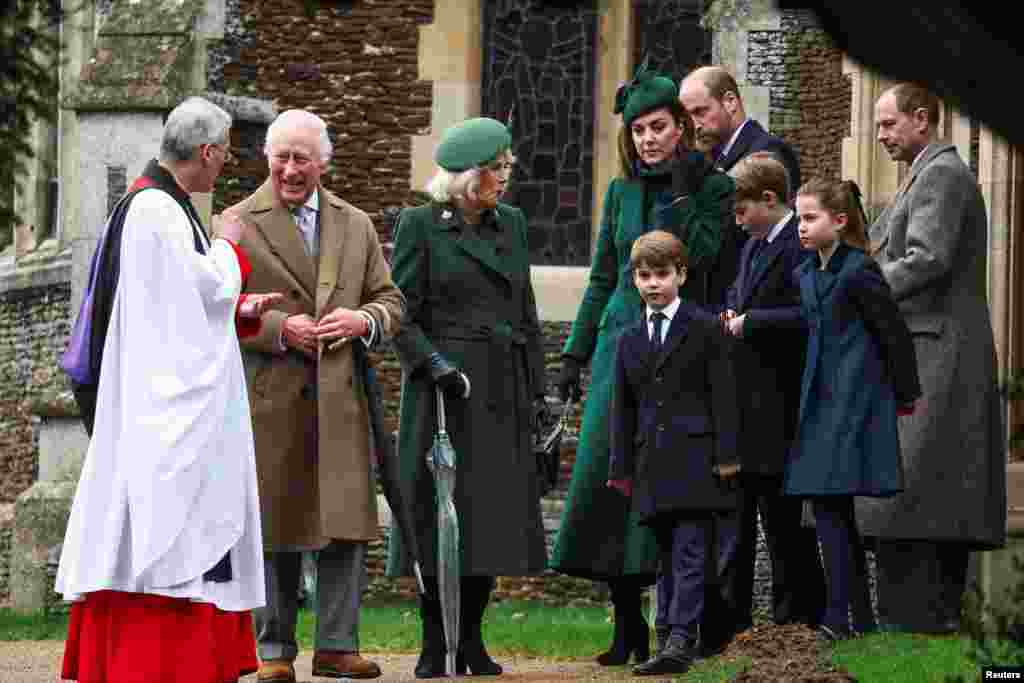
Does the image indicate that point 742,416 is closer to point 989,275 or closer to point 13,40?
point 989,275

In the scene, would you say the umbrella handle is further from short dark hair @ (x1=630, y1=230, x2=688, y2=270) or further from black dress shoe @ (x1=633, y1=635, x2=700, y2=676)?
black dress shoe @ (x1=633, y1=635, x2=700, y2=676)

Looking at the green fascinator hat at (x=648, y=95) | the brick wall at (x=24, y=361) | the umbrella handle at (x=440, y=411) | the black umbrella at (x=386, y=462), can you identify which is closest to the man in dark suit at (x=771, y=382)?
the green fascinator hat at (x=648, y=95)

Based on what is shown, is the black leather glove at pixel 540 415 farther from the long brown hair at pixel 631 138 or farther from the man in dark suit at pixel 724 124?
the man in dark suit at pixel 724 124

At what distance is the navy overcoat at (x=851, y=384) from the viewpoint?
355 inches

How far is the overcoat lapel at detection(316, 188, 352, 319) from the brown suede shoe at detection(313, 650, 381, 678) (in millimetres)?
1278

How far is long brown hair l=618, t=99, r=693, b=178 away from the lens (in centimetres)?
941

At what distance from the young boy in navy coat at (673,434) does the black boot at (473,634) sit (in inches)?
26.9

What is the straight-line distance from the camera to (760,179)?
9.37m

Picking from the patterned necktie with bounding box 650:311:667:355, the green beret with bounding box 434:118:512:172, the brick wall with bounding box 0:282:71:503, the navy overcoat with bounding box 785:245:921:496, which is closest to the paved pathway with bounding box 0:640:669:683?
the navy overcoat with bounding box 785:245:921:496

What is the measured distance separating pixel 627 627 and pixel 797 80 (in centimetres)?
618

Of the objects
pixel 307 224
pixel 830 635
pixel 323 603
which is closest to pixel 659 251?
pixel 307 224

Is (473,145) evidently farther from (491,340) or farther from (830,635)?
(830,635)

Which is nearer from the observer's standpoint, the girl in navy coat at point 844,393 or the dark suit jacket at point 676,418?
the dark suit jacket at point 676,418

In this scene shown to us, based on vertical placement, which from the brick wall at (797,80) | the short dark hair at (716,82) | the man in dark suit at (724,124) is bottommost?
the man in dark suit at (724,124)
